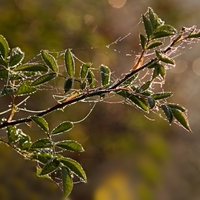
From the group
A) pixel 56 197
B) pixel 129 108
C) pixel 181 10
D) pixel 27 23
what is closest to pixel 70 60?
pixel 56 197

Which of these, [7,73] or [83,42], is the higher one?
[83,42]

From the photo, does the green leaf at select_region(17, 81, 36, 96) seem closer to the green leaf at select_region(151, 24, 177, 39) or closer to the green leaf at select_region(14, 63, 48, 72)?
the green leaf at select_region(14, 63, 48, 72)

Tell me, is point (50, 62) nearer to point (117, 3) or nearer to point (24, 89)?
point (24, 89)

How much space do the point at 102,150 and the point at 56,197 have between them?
0.68 m

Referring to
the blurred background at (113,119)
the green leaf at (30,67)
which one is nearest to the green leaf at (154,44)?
the green leaf at (30,67)

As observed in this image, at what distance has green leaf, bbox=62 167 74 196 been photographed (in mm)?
463

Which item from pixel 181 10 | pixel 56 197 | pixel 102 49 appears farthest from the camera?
pixel 181 10

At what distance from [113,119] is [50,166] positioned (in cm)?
196

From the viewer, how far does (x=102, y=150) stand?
88.9 inches

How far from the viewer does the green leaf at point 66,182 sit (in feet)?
1.52

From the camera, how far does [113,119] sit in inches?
95.1

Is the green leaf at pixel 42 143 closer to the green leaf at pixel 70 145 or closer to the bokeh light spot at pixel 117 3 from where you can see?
the green leaf at pixel 70 145

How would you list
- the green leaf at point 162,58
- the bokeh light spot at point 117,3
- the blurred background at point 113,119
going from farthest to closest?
the bokeh light spot at point 117,3 → the blurred background at point 113,119 → the green leaf at point 162,58

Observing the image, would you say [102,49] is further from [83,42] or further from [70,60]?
[70,60]
